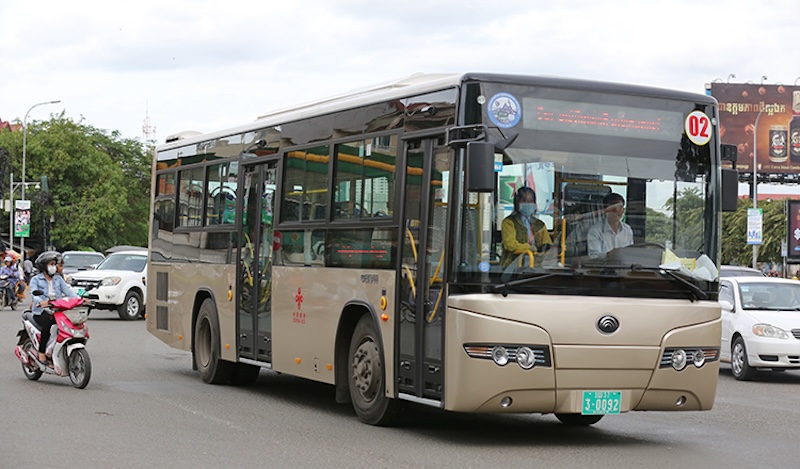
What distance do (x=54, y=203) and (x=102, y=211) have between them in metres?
3.22

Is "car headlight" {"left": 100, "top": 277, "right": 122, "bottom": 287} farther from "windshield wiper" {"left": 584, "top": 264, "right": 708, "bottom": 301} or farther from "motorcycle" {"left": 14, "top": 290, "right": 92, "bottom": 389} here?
"windshield wiper" {"left": 584, "top": 264, "right": 708, "bottom": 301}

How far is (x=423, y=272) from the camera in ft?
37.1

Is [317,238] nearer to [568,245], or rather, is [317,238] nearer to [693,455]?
[568,245]

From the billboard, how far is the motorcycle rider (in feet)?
187

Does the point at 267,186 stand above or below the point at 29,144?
below

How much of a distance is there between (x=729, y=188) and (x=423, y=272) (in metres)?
2.67

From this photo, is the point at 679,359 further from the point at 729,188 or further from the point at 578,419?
the point at 578,419

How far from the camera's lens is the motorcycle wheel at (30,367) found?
16750 millimetres

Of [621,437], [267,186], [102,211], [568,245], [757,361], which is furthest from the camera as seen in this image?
[102,211]

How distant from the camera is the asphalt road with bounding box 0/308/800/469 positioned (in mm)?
10266

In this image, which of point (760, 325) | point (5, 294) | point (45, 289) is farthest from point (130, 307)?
point (760, 325)

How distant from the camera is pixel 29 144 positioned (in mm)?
88125

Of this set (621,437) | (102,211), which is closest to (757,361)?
(621,437)

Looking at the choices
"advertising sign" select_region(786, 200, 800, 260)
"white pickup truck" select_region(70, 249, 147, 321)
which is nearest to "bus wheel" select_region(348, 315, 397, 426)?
"white pickup truck" select_region(70, 249, 147, 321)
